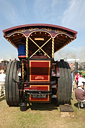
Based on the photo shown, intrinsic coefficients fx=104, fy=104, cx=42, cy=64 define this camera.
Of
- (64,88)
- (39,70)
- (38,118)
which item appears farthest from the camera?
(64,88)

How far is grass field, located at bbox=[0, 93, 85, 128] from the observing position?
3346 mm

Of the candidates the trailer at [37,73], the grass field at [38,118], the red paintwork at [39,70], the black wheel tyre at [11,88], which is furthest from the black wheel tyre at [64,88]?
the black wheel tyre at [11,88]

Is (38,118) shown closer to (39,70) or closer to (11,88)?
(11,88)

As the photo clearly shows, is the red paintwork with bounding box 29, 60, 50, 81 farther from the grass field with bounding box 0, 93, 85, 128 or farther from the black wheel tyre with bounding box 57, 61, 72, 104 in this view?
the grass field with bounding box 0, 93, 85, 128

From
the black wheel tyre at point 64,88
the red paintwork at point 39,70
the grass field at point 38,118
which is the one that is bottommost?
the grass field at point 38,118

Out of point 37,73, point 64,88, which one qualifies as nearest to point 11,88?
point 37,73

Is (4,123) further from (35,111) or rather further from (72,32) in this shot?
(72,32)

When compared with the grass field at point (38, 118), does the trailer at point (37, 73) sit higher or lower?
higher

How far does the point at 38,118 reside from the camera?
3.74 m

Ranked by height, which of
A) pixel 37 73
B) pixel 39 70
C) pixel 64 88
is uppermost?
pixel 39 70

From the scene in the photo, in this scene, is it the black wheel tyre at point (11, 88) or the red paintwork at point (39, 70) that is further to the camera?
the black wheel tyre at point (11, 88)

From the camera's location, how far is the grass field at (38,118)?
3.35 metres

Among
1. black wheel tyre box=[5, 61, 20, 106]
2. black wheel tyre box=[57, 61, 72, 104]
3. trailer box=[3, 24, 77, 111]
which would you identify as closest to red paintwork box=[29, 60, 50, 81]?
trailer box=[3, 24, 77, 111]

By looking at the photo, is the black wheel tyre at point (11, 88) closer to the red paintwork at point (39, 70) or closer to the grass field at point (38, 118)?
the grass field at point (38, 118)
